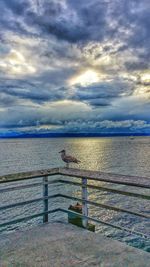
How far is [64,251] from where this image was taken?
3523mm

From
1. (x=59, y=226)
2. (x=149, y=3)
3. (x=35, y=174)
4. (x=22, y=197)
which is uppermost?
(x=149, y=3)

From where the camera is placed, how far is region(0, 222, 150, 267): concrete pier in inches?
126

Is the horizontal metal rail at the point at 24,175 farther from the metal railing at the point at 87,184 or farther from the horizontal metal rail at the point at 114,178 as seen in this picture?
the horizontal metal rail at the point at 114,178

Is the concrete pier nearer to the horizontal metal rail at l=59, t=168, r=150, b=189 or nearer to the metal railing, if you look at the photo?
the metal railing

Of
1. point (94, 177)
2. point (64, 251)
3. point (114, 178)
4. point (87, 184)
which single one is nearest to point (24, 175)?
point (87, 184)

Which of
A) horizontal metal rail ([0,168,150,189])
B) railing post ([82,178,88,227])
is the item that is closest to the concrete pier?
railing post ([82,178,88,227])

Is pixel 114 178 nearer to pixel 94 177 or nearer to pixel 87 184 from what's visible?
pixel 94 177

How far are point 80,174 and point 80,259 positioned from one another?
4.24ft

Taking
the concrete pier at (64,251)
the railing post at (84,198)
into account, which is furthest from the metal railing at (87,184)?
the concrete pier at (64,251)

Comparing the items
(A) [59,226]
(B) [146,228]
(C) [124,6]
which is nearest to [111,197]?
(B) [146,228]

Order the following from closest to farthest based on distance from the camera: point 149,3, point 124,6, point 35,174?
point 35,174 < point 149,3 < point 124,6

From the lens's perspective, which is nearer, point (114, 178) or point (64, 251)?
point (64, 251)

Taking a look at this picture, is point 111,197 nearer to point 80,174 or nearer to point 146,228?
point 146,228

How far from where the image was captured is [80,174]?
4.09m
